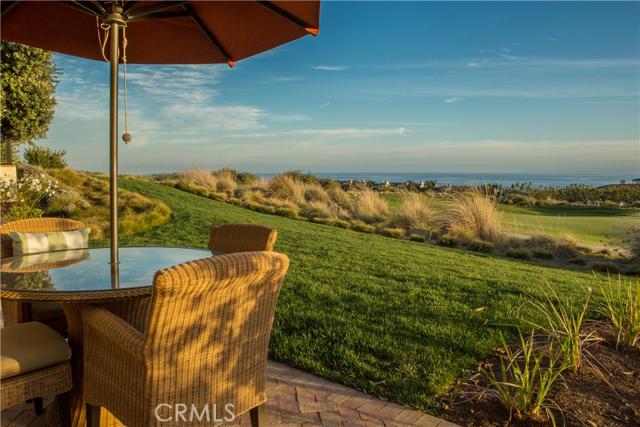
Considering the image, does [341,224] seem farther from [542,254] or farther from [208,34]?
[208,34]

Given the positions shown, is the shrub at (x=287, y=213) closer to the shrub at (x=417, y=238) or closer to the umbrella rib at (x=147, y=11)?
the shrub at (x=417, y=238)

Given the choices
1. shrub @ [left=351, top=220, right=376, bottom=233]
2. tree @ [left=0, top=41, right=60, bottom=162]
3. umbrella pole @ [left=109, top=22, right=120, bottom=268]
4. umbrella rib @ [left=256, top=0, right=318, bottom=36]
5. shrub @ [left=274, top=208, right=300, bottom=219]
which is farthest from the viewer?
shrub @ [left=274, top=208, right=300, bottom=219]

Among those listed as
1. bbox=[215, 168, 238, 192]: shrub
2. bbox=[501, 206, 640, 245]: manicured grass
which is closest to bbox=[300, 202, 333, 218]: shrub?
bbox=[215, 168, 238, 192]: shrub

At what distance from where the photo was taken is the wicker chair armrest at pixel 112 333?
1.53 m

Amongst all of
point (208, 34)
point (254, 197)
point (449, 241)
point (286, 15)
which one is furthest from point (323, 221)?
point (286, 15)

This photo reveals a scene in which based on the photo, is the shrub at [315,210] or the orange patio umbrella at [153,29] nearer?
the orange patio umbrella at [153,29]

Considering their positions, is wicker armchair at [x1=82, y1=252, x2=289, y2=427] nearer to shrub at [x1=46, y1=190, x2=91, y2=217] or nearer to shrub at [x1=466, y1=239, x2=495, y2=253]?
shrub at [x1=46, y1=190, x2=91, y2=217]

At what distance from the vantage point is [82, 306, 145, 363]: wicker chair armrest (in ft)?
5.02

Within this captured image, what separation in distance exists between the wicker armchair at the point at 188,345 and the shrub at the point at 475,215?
9.47 metres

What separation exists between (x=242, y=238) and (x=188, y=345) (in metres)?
1.58

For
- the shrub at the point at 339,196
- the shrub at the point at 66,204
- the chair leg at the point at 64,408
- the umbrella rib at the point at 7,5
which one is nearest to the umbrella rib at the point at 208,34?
the umbrella rib at the point at 7,5

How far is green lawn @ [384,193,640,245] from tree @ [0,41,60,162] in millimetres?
11041

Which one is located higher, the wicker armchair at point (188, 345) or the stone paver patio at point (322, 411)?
the wicker armchair at point (188, 345)

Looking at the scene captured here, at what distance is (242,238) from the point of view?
10.3 feet
